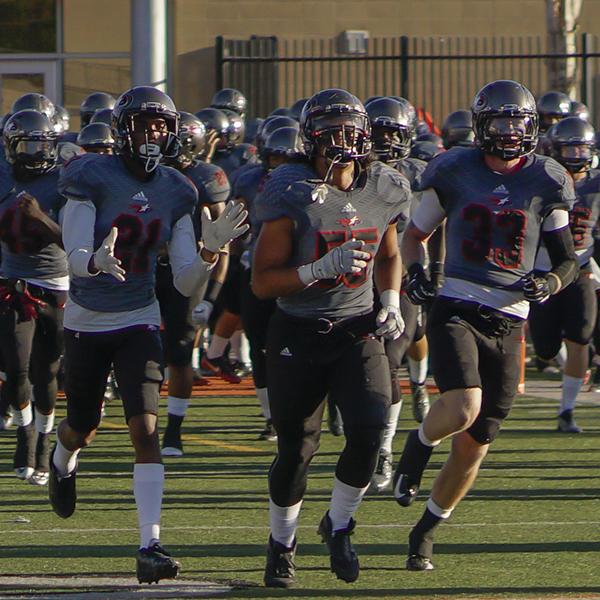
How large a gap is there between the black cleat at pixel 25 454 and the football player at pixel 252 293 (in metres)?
1.53

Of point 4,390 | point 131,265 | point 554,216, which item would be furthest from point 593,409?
point 131,265

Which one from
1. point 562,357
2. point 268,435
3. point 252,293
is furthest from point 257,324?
point 562,357

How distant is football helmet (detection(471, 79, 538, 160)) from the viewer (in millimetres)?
6480

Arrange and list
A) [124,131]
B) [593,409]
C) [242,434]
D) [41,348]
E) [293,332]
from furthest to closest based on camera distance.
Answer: [593,409], [242,434], [41,348], [124,131], [293,332]

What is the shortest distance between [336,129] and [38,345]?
9.89 feet

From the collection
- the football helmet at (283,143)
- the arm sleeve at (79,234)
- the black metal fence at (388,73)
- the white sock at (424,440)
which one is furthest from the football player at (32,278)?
the black metal fence at (388,73)

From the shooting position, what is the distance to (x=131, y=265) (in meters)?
6.24

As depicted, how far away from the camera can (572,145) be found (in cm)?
968

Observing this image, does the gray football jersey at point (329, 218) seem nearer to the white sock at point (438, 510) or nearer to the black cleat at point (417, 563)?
the white sock at point (438, 510)

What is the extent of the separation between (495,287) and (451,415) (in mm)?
560

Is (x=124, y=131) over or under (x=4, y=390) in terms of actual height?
over

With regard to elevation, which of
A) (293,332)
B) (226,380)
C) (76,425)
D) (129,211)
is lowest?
(226,380)

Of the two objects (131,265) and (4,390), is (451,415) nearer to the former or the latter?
(131,265)

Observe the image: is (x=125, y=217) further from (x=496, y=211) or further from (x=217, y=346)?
(x=217, y=346)
